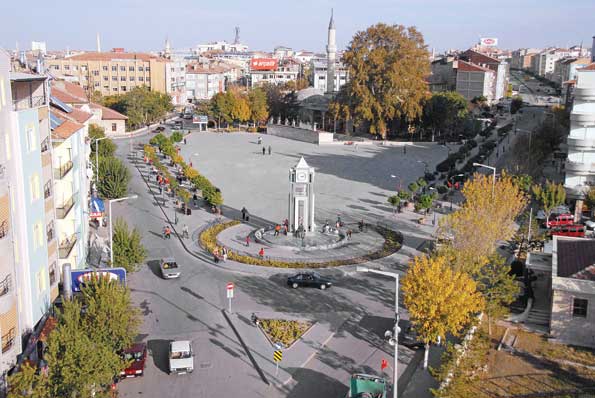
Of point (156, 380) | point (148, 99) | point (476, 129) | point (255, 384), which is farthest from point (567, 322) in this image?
point (148, 99)

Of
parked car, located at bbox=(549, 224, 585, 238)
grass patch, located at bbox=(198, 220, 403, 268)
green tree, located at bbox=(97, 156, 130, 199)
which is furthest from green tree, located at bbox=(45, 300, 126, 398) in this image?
parked car, located at bbox=(549, 224, 585, 238)

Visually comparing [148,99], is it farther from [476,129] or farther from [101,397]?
[101,397]

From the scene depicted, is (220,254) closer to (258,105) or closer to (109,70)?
(258,105)

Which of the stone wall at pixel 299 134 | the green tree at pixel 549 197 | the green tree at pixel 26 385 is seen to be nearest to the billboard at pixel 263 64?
the stone wall at pixel 299 134

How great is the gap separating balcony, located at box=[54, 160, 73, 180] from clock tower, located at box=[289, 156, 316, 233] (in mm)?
12205

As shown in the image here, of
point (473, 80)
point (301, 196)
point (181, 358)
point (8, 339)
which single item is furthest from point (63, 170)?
point (473, 80)

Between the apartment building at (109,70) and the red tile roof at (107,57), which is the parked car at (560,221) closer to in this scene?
the apartment building at (109,70)

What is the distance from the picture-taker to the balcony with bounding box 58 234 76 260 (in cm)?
2599

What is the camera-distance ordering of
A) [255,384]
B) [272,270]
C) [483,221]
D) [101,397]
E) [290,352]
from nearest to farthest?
[101,397] < [255,384] < [290,352] < [483,221] < [272,270]

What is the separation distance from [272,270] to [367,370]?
10977mm

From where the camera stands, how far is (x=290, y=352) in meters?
21.9

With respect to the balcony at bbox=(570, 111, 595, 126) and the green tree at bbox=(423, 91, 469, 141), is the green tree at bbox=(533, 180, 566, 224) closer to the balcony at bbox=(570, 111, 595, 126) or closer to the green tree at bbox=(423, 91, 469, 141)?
the balcony at bbox=(570, 111, 595, 126)

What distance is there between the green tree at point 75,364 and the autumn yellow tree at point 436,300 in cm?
986

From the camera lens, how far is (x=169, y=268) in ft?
97.8
